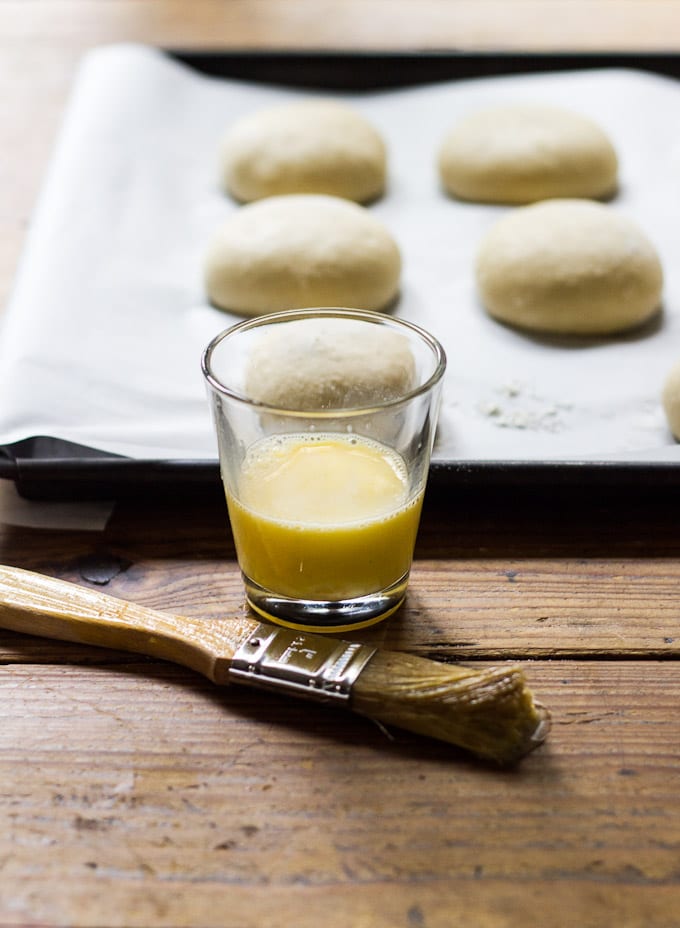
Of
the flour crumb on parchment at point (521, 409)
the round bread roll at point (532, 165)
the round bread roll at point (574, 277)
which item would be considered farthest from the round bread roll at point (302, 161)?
the flour crumb on parchment at point (521, 409)

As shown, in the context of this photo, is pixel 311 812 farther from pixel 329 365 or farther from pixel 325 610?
pixel 329 365

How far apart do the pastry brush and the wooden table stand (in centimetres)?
2

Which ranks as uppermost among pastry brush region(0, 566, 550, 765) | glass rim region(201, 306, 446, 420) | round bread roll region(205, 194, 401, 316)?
glass rim region(201, 306, 446, 420)

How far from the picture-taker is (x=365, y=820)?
0.54m

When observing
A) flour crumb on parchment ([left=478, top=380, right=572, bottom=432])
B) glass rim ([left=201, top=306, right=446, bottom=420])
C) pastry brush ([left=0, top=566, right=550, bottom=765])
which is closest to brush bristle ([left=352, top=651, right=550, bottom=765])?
pastry brush ([left=0, top=566, right=550, bottom=765])

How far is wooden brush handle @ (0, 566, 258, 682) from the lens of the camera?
2.04 ft

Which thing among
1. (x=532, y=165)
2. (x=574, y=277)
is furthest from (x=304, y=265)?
(x=532, y=165)

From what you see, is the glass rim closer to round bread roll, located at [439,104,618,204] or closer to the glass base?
the glass base

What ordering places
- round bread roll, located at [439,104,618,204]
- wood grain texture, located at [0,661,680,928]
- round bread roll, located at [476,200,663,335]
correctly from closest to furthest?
wood grain texture, located at [0,661,680,928] → round bread roll, located at [476,200,663,335] → round bread roll, located at [439,104,618,204]

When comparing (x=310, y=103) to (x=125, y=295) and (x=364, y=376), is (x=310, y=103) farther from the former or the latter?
(x=364, y=376)

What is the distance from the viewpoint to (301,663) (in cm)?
60

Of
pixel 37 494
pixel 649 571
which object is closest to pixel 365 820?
pixel 649 571

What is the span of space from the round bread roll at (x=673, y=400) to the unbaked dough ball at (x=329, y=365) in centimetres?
27

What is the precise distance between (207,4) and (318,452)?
1658 millimetres
